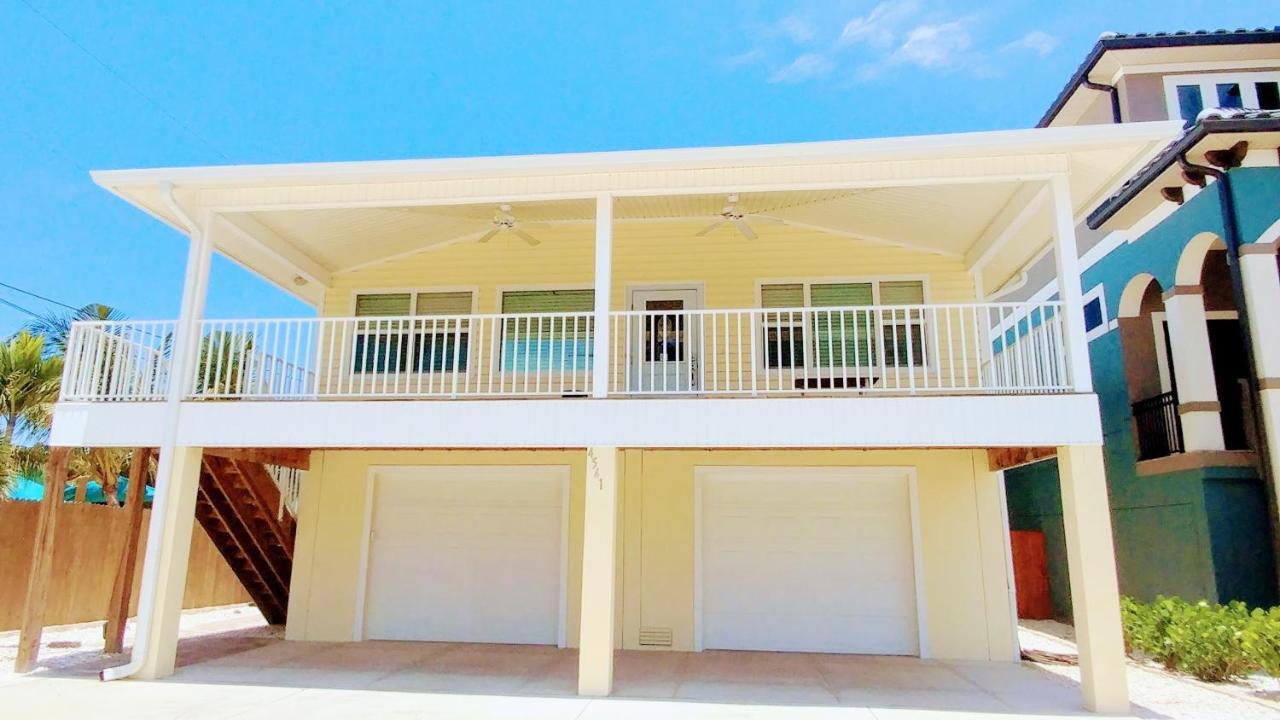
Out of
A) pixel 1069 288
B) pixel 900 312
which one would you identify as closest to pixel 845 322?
pixel 900 312

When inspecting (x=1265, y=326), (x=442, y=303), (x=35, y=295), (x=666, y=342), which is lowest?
(x=666, y=342)

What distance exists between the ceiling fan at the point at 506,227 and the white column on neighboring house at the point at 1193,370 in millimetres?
8587

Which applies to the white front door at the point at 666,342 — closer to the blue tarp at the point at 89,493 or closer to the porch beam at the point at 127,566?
the porch beam at the point at 127,566

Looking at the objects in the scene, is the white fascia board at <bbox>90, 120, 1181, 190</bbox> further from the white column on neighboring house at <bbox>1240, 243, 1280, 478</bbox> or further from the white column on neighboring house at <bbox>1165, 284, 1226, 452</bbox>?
the white column on neighboring house at <bbox>1165, 284, 1226, 452</bbox>

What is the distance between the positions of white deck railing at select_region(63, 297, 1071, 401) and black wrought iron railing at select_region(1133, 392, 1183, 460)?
281 cm

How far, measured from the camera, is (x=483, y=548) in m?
10.5

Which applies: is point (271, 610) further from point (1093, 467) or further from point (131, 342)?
point (1093, 467)

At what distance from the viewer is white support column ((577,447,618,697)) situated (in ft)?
23.7

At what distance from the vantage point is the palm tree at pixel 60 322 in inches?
624

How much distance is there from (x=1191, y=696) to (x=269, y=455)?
10.0 m

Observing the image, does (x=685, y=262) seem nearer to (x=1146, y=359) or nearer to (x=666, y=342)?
(x=666, y=342)

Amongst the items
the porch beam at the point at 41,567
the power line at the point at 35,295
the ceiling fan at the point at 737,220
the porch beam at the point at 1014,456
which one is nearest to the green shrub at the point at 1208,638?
the porch beam at the point at 1014,456

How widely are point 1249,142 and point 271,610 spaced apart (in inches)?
566

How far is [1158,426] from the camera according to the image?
1159 cm
